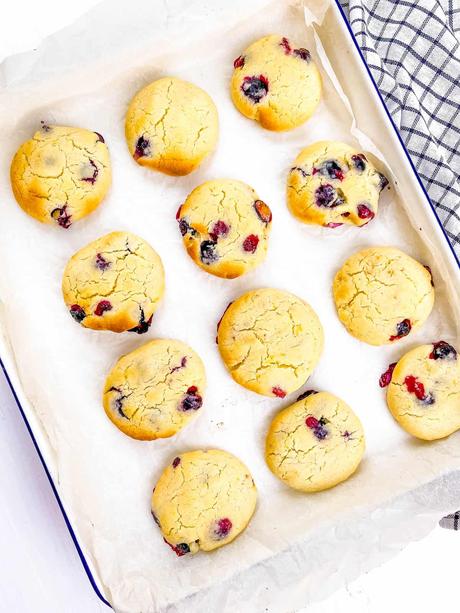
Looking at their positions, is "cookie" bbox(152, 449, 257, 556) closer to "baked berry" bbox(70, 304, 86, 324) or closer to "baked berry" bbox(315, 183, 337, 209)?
"baked berry" bbox(70, 304, 86, 324)

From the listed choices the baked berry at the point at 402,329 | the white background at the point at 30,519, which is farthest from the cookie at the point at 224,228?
the white background at the point at 30,519

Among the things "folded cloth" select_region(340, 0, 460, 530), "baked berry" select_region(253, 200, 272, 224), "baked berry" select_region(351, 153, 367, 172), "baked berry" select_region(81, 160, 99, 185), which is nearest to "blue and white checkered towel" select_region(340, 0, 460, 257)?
"folded cloth" select_region(340, 0, 460, 530)

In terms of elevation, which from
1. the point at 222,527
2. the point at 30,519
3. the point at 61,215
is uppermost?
the point at 61,215

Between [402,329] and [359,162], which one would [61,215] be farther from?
[402,329]

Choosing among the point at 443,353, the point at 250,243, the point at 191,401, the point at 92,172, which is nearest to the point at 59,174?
the point at 92,172

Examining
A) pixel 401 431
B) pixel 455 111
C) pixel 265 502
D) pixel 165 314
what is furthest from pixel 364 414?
pixel 455 111

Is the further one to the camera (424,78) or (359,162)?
(424,78)

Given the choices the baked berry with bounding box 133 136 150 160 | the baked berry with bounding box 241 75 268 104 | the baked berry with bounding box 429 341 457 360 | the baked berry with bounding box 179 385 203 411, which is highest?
the baked berry with bounding box 241 75 268 104
